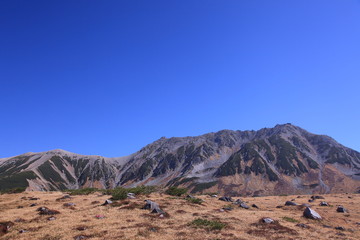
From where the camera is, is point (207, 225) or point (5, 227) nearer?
point (5, 227)

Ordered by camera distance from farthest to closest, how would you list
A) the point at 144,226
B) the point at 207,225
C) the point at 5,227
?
the point at 207,225, the point at 144,226, the point at 5,227

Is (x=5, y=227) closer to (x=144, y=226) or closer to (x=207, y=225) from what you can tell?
(x=144, y=226)

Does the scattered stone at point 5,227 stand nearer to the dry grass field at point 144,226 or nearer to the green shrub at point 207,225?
the dry grass field at point 144,226

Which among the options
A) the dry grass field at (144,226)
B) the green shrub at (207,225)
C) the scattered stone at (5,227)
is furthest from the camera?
the green shrub at (207,225)

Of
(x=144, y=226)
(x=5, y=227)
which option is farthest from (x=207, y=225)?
(x=5, y=227)

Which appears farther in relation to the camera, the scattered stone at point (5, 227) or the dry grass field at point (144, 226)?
the scattered stone at point (5, 227)

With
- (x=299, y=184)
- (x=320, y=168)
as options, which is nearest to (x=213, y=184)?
(x=299, y=184)

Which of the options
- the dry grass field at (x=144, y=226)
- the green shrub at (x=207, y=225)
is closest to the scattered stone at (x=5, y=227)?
the dry grass field at (x=144, y=226)

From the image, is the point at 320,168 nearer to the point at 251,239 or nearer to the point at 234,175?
the point at 234,175

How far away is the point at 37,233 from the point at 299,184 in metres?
188

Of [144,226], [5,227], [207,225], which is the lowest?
[207,225]

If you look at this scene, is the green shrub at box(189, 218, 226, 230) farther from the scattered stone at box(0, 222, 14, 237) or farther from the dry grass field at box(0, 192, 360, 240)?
the scattered stone at box(0, 222, 14, 237)

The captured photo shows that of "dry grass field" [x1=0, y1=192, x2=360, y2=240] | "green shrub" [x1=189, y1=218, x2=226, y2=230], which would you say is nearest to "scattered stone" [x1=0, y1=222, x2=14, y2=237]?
"dry grass field" [x1=0, y1=192, x2=360, y2=240]

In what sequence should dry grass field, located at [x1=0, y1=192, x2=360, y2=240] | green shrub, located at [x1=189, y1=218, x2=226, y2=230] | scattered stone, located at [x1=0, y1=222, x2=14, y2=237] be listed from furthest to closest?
green shrub, located at [x1=189, y1=218, x2=226, y2=230] < scattered stone, located at [x1=0, y1=222, x2=14, y2=237] < dry grass field, located at [x1=0, y1=192, x2=360, y2=240]
